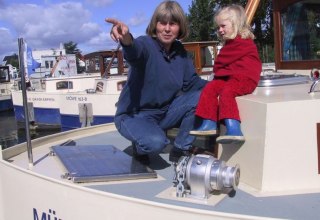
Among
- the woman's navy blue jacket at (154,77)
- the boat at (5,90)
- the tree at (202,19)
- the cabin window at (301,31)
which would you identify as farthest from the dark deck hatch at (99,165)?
the tree at (202,19)

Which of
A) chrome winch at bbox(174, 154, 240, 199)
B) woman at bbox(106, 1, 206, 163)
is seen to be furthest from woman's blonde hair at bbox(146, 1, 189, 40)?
chrome winch at bbox(174, 154, 240, 199)

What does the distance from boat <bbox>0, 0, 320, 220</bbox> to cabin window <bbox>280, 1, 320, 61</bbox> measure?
1.21 meters

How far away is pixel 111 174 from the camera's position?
10.0ft

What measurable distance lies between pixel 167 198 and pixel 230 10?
4.22 ft

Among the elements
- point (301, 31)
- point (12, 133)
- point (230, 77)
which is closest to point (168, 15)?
point (230, 77)

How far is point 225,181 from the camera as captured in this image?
8.01 ft

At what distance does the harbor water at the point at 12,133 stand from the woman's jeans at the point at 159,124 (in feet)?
39.2

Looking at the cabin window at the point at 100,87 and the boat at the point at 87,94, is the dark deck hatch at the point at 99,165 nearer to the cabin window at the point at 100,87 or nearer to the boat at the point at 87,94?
the boat at the point at 87,94

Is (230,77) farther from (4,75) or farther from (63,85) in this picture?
(4,75)

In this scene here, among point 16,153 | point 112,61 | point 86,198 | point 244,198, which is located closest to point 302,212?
point 244,198

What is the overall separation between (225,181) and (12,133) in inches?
693

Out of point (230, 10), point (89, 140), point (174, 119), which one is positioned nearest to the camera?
point (230, 10)

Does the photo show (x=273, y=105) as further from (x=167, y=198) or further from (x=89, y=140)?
(x=89, y=140)

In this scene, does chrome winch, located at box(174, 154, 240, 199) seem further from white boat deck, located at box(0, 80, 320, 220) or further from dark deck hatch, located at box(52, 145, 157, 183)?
dark deck hatch, located at box(52, 145, 157, 183)
